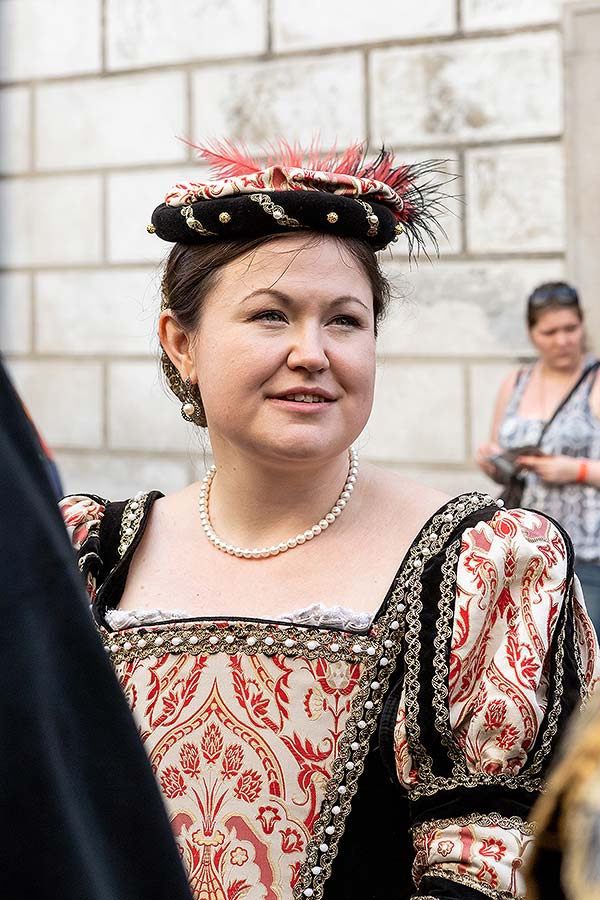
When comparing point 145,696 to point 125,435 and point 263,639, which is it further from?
point 125,435

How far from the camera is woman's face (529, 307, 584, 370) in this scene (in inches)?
200

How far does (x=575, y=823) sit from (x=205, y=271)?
1.46 m

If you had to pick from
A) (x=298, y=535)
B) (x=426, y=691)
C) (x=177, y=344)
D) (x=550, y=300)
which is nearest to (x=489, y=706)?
(x=426, y=691)

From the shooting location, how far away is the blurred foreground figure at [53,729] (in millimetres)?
878

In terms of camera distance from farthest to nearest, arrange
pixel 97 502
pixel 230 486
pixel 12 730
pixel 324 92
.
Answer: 1. pixel 324 92
2. pixel 97 502
3. pixel 230 486
4. pixel 12 730

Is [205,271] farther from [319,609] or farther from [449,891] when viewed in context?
[449,891]

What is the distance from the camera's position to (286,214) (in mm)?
1964

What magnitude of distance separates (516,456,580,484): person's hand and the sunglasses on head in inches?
29.4

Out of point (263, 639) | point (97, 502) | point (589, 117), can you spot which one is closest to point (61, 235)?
point (589, 117)

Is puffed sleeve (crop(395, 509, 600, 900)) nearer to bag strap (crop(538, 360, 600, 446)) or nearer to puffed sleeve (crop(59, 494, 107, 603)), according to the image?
puffed sleeve (crop(59, 494, 107, 603))

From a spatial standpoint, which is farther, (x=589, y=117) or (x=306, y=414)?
(x=589, y=117)

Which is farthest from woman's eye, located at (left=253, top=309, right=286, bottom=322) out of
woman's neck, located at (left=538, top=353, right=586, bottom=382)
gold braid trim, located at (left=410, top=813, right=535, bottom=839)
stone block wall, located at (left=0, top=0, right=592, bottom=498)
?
stone block wall, located at (left=0, top=0, right=592, bottom=498)

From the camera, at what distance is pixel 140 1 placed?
7043 mm

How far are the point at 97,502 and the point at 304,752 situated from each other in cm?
68
